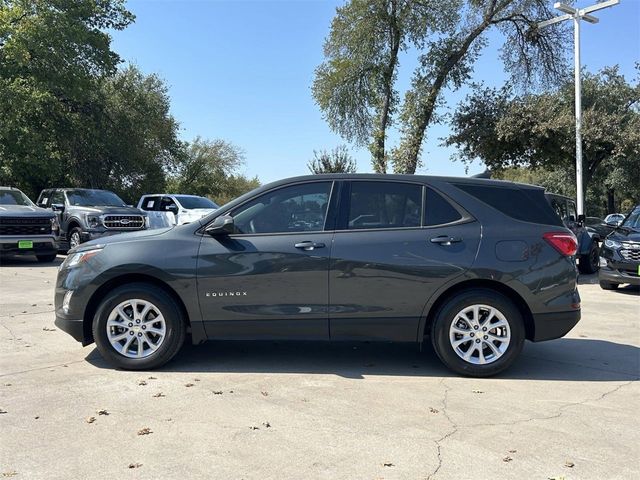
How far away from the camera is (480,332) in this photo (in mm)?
5168

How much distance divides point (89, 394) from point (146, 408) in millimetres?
637

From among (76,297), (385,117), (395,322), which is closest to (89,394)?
(76,297)

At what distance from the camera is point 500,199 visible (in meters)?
5.38

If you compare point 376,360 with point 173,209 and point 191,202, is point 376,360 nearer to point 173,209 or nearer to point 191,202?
point 173,209

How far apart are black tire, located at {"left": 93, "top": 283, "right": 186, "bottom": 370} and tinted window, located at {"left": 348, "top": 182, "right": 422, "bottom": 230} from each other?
71.2 inches

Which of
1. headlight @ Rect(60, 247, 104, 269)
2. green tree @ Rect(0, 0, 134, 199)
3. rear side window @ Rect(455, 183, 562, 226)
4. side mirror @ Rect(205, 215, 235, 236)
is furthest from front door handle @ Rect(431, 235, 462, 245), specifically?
green tree @ Rect(0, 0, 134, 199)

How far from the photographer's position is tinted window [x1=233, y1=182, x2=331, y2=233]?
17.4 feet

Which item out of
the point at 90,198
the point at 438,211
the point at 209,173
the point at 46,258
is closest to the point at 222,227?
the point at 438,211

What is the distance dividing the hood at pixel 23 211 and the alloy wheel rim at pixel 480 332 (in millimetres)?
Answer: 12759

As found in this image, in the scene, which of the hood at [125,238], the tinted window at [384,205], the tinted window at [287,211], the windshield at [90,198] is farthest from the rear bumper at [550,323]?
the windshield at [90,198]

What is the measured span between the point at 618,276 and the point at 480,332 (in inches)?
269

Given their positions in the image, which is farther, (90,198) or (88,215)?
(90,198)

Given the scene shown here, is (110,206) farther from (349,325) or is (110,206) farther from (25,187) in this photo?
(349,325)

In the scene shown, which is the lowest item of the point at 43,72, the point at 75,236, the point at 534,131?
the point at 75,236
